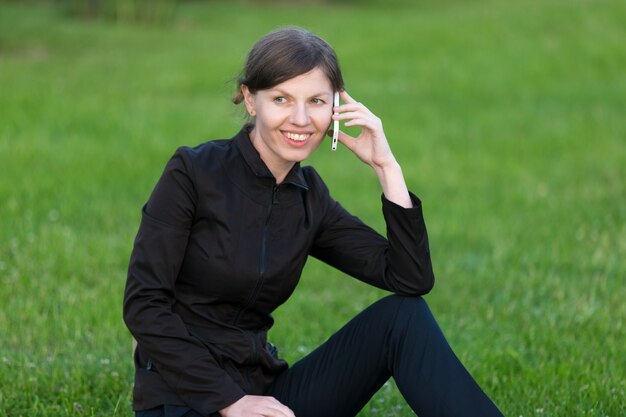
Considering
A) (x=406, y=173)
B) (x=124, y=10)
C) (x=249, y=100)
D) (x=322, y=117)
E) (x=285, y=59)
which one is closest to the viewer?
(x=285, y=59)

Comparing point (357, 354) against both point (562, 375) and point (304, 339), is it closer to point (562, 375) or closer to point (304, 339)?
point (562, 375)

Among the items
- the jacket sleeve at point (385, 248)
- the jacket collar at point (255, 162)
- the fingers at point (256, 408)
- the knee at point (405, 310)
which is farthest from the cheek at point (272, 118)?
the fingers at point (256, 408)

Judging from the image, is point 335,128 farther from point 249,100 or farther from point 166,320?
point 166,320

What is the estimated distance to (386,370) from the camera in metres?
4.25

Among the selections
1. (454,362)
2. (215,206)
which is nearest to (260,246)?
(215,206)

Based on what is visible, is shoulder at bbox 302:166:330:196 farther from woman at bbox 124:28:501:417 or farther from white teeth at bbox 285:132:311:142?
white teeth at bbox 285:132:311:142

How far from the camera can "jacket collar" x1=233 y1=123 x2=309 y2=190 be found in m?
4.13

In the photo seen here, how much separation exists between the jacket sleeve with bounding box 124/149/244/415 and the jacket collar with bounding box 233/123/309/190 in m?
0.34

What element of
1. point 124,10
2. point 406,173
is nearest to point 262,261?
point 406,173

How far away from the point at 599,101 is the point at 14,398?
1161cm

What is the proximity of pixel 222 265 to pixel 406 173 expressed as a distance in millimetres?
7555

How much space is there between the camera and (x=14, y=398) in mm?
5062

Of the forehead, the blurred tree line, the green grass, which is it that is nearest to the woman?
the forehead

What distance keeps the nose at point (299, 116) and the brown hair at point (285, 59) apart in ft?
0.38
